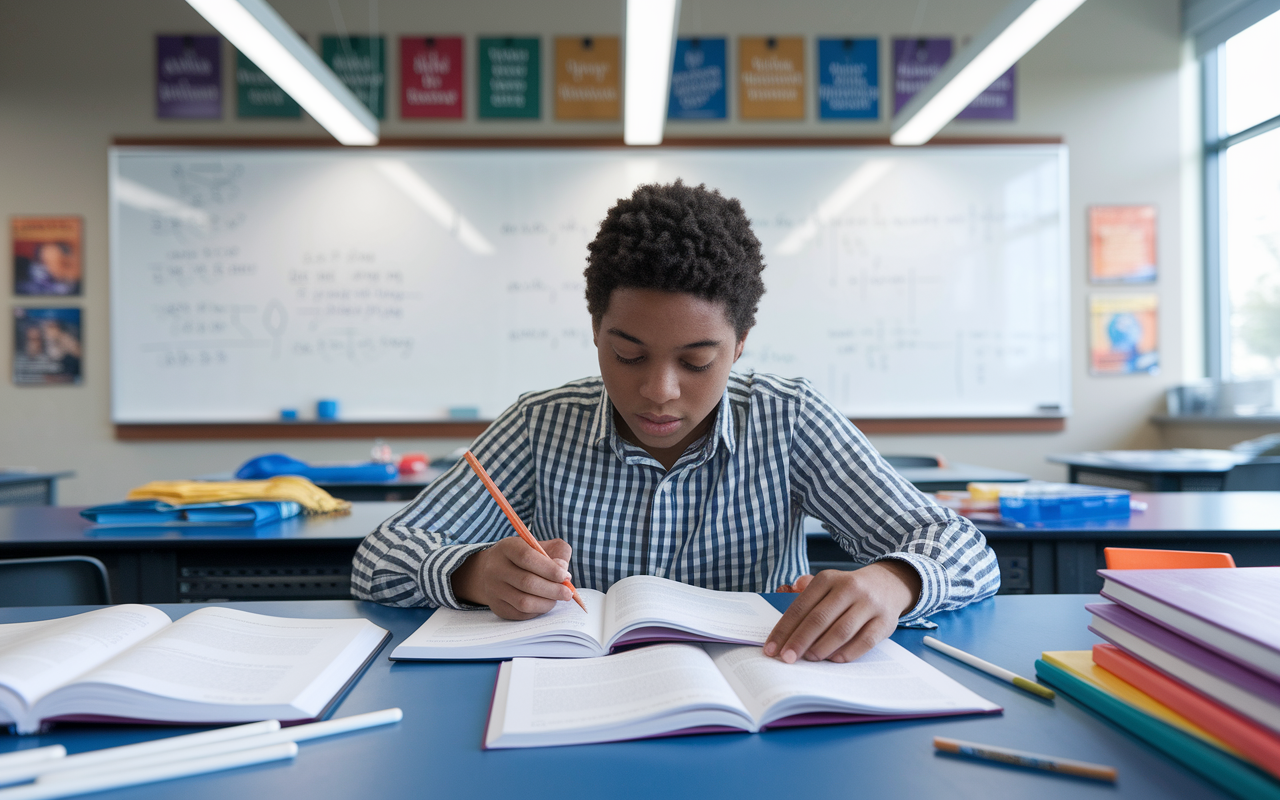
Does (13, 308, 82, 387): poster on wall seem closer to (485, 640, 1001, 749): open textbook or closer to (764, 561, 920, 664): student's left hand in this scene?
(485, 640, 1001, 749): open textbook

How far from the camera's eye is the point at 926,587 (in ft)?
2.72

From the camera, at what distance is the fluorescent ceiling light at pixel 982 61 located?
86.6 inches

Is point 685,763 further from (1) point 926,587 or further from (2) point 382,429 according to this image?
(2) point 382,429

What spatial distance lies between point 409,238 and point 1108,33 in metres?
3.81

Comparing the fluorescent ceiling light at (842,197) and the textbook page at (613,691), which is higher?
the fluorescent ceiling light at (842,197)

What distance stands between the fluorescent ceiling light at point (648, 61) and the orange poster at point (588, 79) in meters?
0.86

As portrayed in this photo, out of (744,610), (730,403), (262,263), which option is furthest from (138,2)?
(744,610)

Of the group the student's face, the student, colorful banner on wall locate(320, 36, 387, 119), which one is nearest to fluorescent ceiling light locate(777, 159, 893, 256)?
colorful banner on wall locate(320, 36, 387, 119)

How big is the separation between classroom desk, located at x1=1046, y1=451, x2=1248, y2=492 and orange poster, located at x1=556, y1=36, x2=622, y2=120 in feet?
8.88

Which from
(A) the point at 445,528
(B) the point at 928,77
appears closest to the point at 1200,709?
(A) the point at 445,528

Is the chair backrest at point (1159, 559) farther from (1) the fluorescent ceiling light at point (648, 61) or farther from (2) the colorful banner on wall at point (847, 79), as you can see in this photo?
(2) the colorful banner on wall at point (847, 79)

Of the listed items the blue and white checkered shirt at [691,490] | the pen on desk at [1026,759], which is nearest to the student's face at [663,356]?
the blue and white checkered shirt at [691,490]

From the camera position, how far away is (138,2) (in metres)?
3.85

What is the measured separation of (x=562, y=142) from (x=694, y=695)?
3650 mm
